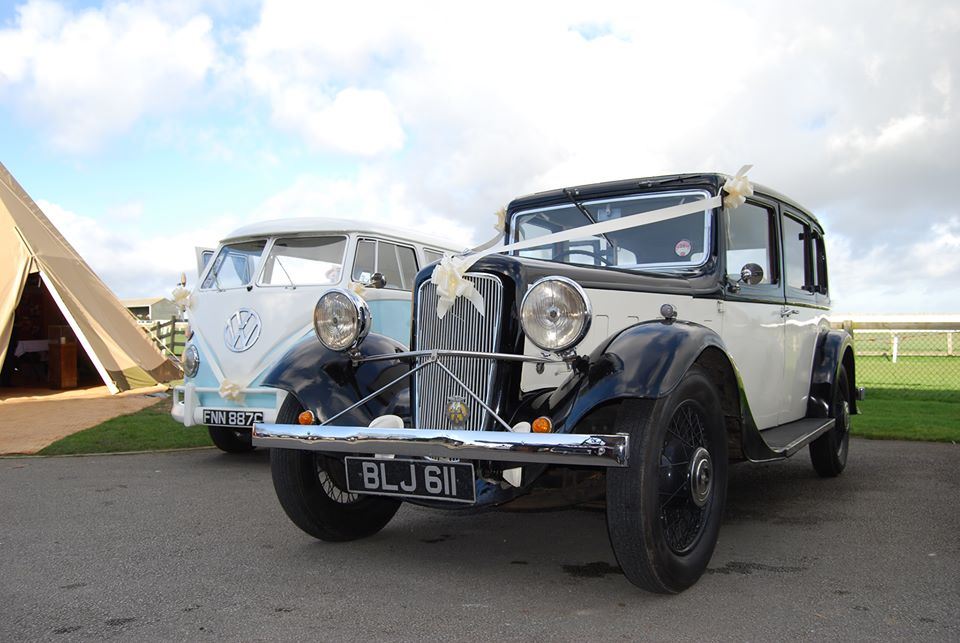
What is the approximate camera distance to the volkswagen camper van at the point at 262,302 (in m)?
6.88

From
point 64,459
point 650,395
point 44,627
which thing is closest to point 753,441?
point 650,395

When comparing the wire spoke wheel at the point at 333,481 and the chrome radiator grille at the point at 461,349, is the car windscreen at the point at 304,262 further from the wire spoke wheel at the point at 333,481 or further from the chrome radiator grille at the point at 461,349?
the chrome radiator grille at the point at 461,349

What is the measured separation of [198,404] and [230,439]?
0.65m

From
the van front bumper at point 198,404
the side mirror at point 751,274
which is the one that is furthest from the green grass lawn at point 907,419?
the van front bumper at point 198,404

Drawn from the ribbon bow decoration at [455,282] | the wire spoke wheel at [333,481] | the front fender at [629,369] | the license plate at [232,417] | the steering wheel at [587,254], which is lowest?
the wire spoke wheel at [333,481]

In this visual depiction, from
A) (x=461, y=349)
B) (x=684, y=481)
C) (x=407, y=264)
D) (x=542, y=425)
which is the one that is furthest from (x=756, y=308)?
(x=407, y=264)

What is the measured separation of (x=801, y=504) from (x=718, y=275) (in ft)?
5.82

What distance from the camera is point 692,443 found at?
11.9ft

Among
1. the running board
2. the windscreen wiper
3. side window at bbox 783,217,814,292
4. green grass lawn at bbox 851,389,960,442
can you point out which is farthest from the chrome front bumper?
green grass lawn at bbox 851,389,960,442

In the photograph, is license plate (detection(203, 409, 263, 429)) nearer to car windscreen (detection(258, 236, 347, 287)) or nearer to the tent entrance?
car windscreen (detection(258, 236, 347, 287))

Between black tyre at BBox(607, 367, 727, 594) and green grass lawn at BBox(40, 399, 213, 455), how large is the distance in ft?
19.4

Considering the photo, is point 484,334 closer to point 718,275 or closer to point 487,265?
point 487,265

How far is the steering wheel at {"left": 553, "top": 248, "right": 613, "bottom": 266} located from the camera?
470 centimetres

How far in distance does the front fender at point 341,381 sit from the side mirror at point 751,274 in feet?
6.52
